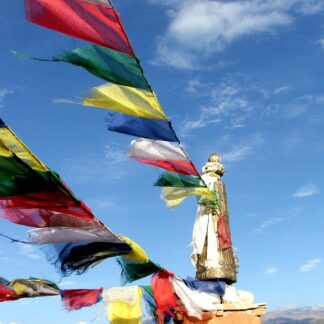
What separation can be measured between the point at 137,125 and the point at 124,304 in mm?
2932

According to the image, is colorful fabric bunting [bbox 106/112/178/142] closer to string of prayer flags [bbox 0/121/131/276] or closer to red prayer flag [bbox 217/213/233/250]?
string of prayer flags [bbox 0/121/131/276]

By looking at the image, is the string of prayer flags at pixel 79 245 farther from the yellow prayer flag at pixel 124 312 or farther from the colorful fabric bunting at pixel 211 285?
the colorful fabric bunting at pixel 211 285

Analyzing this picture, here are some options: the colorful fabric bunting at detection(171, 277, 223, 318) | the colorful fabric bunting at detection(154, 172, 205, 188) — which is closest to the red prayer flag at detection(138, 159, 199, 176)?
the colorful fabric bunting at detection(154, 172, 205, 188)

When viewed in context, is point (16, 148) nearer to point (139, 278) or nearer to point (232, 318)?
point (139, 278)

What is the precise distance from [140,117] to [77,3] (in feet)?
6.13

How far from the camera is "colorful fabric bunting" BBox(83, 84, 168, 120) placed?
7.14m

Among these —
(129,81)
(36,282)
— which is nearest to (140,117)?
(129,81)

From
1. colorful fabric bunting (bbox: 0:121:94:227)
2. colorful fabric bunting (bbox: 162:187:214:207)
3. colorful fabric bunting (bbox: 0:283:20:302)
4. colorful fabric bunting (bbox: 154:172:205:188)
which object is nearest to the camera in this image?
colorful fabric bunting (bbox: 0:121:94:227)

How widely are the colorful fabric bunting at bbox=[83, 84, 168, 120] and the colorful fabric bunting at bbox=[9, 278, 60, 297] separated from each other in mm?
3491

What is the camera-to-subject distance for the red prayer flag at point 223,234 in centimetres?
1052

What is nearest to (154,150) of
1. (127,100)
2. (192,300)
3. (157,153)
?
(157,153)

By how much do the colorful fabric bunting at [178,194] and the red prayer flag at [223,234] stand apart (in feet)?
2.85

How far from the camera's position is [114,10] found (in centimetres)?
682

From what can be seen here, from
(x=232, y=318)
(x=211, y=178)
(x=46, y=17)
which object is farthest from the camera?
(x=211, y=178)
